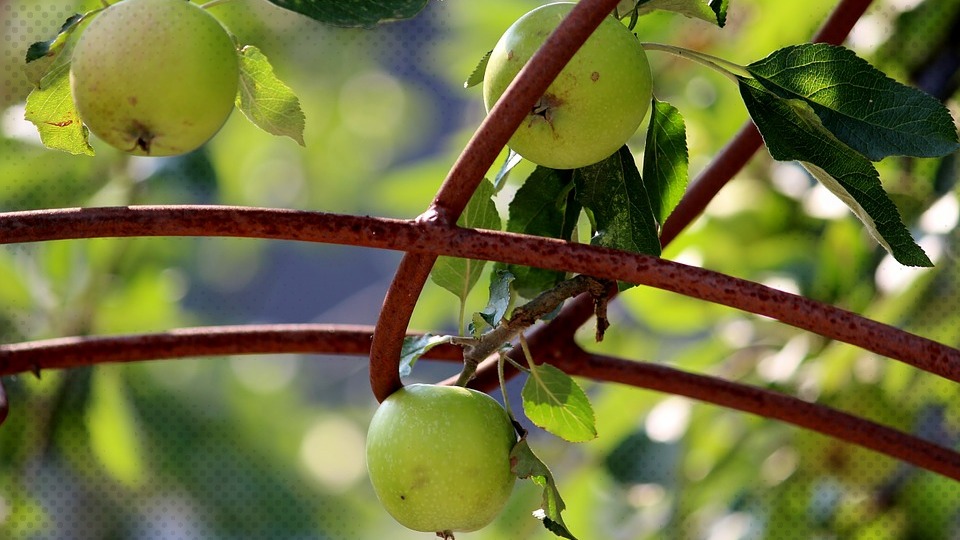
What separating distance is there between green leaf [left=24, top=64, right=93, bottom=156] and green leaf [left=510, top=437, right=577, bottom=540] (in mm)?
215

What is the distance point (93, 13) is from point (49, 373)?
95cm

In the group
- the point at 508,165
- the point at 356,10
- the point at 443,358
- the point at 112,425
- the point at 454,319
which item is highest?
the point at 356,10

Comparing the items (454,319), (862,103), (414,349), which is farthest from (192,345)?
(454,319)

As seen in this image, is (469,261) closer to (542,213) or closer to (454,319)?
(542,213)

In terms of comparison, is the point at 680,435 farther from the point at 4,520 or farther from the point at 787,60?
the point at 4,520

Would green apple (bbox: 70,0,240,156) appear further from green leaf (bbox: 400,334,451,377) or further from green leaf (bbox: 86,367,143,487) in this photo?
green leaf (bbox: 86,367,143,487)

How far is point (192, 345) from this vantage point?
0.50 metres

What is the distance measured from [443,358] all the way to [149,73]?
0.80 ft

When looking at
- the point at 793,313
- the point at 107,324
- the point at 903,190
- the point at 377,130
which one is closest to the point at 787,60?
the point at 793,313

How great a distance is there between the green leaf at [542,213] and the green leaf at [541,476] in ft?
0.40

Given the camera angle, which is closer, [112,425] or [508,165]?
[508,165]

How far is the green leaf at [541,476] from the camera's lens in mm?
417

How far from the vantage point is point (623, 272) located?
1.13ft

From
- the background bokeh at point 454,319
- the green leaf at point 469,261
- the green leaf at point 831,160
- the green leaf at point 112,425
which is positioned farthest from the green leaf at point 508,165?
the green leaf at point 112,425
